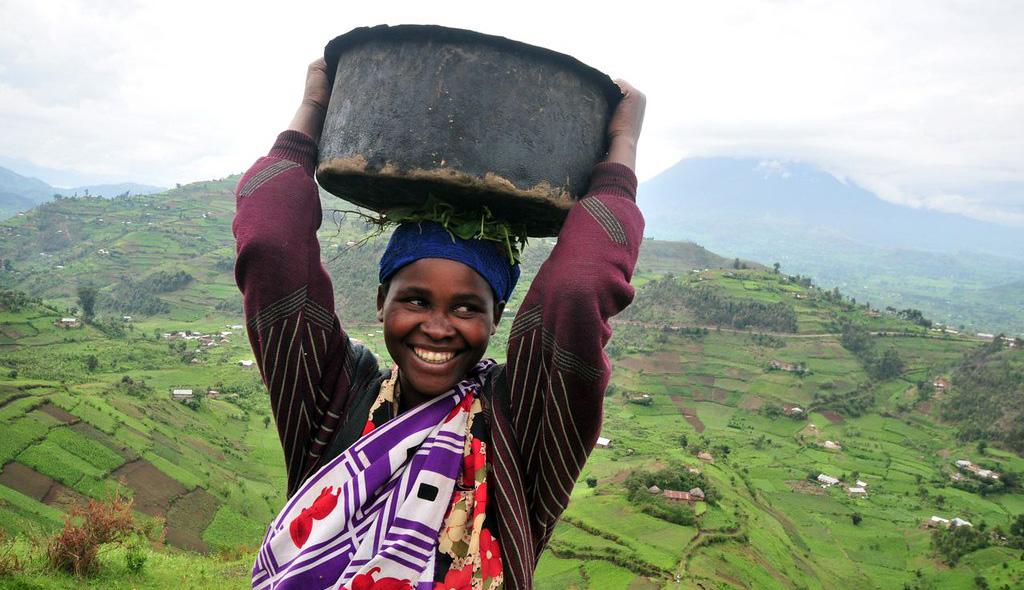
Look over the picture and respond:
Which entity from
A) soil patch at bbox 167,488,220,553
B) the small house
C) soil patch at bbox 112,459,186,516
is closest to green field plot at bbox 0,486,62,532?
soil patch at bbox 112,459,186,516

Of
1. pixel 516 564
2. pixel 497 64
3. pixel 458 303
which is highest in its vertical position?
pixel 497 64

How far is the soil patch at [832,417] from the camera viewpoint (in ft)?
180

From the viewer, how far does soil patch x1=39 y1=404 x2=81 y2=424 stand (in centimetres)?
3256

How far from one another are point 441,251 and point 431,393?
42 centimetres

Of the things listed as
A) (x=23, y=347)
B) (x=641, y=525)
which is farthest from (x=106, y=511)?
(x=23, y=347)

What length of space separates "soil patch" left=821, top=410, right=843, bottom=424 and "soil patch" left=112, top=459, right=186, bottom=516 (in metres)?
50.7

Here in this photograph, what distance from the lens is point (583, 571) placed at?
87.2ft

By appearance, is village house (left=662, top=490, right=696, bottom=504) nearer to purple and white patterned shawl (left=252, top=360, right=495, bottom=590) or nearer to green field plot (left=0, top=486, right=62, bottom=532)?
green field plot (left=0, top=486, right=62, bottom=532)

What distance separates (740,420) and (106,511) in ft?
160

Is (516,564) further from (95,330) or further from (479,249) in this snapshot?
(95,330)

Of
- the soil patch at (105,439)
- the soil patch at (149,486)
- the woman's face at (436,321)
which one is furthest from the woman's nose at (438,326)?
the soil patch at (105,439)

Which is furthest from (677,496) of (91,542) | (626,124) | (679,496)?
(626,124)

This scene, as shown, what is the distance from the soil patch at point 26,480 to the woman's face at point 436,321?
32.6m

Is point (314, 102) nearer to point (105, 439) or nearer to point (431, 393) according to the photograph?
point (431, 393)
